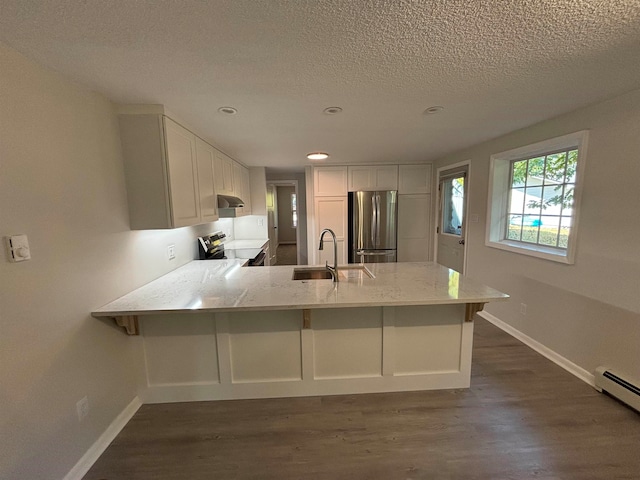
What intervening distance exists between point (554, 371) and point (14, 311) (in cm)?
361

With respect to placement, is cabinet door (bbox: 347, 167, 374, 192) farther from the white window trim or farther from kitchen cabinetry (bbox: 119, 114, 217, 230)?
kitchen cabinetry (bbox: 119, 114, 217, 230)

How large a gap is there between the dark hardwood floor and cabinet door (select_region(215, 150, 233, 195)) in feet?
7.41

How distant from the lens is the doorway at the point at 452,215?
3742mm

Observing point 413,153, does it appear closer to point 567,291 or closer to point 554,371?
point 567,291

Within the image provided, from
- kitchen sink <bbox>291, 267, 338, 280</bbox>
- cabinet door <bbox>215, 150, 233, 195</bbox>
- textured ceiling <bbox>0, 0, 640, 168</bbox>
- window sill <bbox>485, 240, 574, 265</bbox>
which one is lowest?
kitchen sink <bbox>291, 267, 338, 280</bbox>

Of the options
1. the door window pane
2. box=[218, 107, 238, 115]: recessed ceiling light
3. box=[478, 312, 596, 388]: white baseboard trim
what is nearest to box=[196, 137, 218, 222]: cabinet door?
box=[218, 107, 238, 115]: recessed ceiling light

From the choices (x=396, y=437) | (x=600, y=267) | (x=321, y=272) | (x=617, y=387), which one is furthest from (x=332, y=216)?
(x=617, y=387)

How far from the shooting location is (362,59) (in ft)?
4.48

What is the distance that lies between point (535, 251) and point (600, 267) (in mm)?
558

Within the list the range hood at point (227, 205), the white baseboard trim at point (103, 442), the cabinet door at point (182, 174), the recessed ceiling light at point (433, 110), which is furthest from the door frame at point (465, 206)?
the white baseboard trim at point (103, 442)

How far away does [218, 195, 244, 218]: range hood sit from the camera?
3.12 m

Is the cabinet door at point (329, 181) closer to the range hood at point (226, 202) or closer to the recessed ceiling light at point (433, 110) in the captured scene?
the range hood at point (226, 202)

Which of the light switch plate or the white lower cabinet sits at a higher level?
the light switch plate

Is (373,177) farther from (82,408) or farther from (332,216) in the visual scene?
(82,408)
